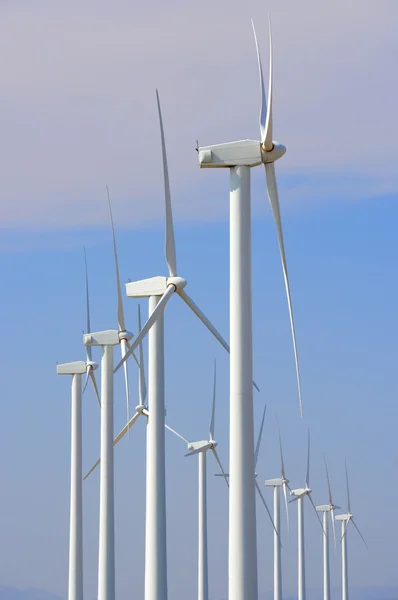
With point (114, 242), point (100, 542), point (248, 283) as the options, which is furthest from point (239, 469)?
point (100, 542)

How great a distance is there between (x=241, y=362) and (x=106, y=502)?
90.5 feet

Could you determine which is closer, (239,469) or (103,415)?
(239,469)

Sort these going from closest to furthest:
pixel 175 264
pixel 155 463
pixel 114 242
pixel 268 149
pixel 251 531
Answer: pixel 251 531 < pixel 268 149 < pixel 175 264 < pixel 155 463 < pixel 114 242

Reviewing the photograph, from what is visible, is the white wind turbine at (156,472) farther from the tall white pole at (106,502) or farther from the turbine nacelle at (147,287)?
the tall white pole at (106,502)

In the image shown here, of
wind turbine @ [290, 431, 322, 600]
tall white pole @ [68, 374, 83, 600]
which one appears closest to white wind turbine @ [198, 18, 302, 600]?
tall white pole @ [68, 374, 83, 600]

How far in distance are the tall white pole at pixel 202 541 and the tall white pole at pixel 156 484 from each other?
37.5 metres

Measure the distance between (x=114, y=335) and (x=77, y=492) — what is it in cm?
880

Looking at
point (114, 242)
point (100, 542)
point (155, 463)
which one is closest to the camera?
point (155, 463)

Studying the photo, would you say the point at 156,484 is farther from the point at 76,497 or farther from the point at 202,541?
the point at 202,541

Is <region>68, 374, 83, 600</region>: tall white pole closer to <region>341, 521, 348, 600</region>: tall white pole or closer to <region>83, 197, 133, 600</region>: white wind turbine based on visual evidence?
<region>83, 197, 133, 600</region>: white wind turbine

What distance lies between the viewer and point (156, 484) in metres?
52.7

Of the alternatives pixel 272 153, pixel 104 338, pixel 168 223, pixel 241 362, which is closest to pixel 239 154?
pixel 272 153

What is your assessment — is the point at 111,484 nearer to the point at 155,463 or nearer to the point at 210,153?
the point at 155,463

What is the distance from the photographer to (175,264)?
1905 inches
